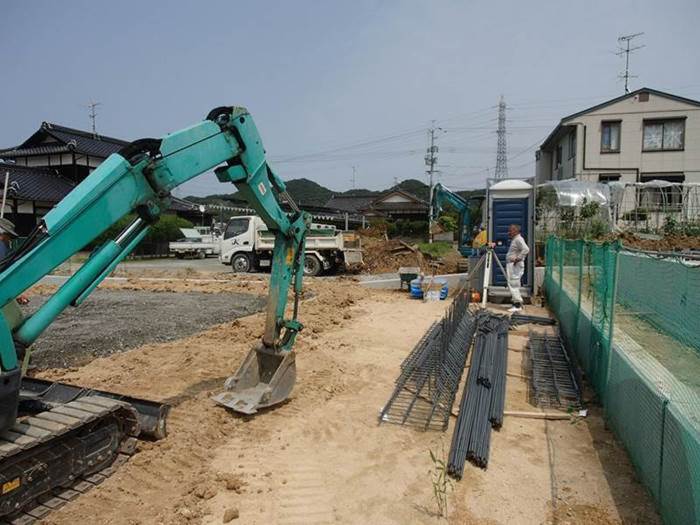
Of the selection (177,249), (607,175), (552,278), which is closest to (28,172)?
(177,249)

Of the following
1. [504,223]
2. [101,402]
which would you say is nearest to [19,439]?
[101,402]

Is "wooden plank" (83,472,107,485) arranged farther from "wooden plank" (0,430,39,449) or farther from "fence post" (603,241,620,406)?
"fence post" (603,241,620,406)

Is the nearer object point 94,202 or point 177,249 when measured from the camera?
point 94,202

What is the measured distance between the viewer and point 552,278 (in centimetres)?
1020

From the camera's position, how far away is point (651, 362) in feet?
12.1

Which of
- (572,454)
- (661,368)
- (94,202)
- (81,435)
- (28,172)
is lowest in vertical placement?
(572,454)

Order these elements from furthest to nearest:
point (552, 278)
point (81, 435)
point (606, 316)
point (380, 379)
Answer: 1. point (552, 278)
2. point (380, 379)
3. point (606, 316)
4. point (81, 435)

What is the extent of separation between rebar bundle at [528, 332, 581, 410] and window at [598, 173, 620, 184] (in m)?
19.4

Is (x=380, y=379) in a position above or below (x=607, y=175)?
below

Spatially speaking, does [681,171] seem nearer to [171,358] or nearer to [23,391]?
[171,358]

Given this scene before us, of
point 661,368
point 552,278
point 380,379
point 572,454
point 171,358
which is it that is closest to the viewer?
point 661,368

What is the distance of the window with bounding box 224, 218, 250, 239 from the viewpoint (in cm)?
1773

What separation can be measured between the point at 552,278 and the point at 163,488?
894 centimetres

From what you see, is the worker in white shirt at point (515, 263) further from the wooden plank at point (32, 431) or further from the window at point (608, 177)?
the window at point (608, 177)
